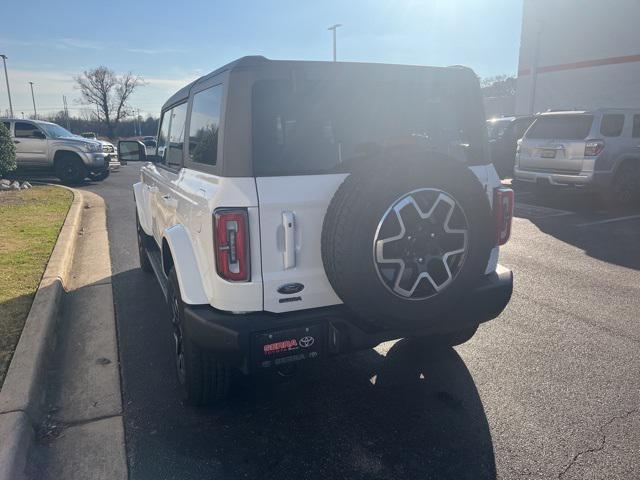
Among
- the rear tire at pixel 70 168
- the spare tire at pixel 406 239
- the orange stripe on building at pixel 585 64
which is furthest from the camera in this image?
the orange stripe on building at pixel 585 64

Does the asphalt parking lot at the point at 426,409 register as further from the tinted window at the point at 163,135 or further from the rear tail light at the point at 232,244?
the tinted window at the point at 163,135

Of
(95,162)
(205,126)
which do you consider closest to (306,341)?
(205,126)

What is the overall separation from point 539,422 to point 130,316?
140 inches

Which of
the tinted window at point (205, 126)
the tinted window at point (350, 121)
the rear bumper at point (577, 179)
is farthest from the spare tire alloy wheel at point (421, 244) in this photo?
the rear bumper at point (577, 179)

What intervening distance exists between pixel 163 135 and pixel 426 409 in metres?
3.49

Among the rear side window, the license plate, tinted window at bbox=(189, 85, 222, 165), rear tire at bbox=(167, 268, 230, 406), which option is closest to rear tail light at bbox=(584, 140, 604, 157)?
the rear side window

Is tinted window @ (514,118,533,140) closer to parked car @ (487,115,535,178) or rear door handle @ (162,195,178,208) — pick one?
parked car @ (487,115,535,178)

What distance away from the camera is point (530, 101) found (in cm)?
2633

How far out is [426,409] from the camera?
3098mm

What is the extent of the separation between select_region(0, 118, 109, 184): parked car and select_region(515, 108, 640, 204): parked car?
512 inches

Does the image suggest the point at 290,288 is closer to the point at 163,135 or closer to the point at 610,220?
the point at 163,135

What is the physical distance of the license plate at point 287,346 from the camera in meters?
2.54

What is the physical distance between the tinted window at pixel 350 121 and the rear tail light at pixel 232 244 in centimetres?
27

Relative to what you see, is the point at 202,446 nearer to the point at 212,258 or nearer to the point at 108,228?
the point at 212,258
